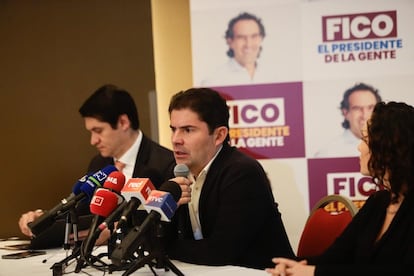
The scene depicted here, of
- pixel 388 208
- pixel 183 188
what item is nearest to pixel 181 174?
pixel 183 188

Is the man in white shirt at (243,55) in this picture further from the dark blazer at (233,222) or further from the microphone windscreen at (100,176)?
the microphone windscreen at (100,176)

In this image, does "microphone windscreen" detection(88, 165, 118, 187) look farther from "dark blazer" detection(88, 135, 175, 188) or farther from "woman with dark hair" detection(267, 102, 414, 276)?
"dark blazer" detection(88, 135, 175, 188)

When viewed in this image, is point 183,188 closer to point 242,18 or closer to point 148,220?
point 148,220

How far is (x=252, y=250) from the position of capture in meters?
2.70

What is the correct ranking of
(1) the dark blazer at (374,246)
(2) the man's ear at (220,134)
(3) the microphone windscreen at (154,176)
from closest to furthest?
1. (1) the dark blazer at (374,246)
2. (2) the man's ear at (220,134)
3. (3) the microphone windscreen at (154,176)

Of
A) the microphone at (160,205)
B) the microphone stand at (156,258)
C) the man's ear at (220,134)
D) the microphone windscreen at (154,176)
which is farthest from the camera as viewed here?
the microphone windscreen at (154,176)

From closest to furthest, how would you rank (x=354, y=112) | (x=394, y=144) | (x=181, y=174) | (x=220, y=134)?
1. (x=394, y=144)
2. (x=181, y=174)
3. (x=220, y=134)
4. (x=354, y=112)

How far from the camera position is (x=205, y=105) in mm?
2811

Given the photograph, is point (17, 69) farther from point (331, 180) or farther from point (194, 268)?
point (194, 268)

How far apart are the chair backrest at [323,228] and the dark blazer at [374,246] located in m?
0.47

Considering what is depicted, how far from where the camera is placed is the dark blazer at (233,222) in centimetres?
250

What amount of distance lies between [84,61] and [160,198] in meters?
2.87

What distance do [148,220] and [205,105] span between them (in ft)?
2.99

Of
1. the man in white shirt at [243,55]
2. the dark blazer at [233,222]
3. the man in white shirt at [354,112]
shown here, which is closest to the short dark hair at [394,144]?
the dark blazer at [233,222]
